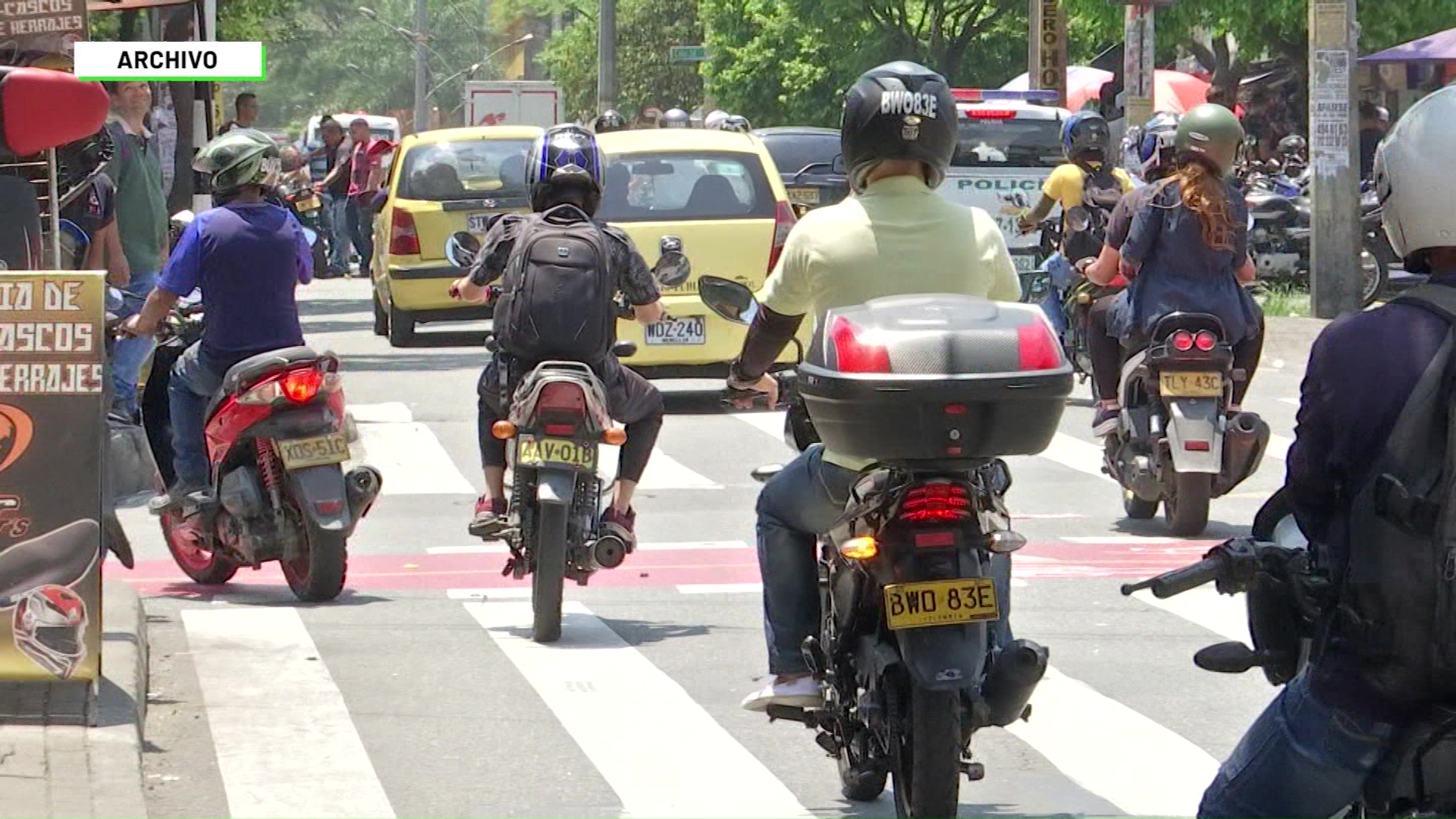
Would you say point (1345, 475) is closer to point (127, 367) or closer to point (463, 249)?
point (463, 249)

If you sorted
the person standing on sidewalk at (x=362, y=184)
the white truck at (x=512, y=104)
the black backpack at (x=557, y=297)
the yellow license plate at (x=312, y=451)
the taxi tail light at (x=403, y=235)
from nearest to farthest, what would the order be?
the black backpack at (x=557, y=297), the yellow license plate at (x=312, y=451), the taxi tail light at (x=403, y=235), the person standing on sidewalk at (x=362, y=184), the white truck at (x=512, y=104)

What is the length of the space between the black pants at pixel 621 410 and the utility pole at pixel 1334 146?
11559 millimetres

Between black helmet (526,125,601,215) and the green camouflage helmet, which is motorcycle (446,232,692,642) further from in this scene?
the green camouflage helmet

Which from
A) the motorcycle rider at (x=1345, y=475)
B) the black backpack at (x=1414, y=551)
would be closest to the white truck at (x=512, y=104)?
the motorcycle rider at (x=1345, y=475)

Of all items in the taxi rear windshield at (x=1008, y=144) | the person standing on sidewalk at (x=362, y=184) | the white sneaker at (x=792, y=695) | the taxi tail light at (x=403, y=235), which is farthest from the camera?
the person standing on sidewalk at (x=362, y=184)

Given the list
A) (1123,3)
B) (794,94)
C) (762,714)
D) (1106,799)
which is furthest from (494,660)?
(794,94)

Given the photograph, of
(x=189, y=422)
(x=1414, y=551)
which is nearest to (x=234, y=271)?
(x=189, y=422)

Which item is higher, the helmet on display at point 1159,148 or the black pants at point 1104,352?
the helmet on display at point 1159,148

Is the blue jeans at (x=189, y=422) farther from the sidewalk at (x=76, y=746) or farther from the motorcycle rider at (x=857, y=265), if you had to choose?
the motorcycle rider at (x=857, y=265)

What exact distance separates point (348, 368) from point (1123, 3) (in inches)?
285

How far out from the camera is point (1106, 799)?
6.62 meters

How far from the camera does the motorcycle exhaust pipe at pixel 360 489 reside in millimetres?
9547

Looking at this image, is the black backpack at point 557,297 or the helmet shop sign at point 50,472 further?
the black backpack at point 557,297

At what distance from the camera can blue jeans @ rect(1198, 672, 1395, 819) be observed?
12.5ft
